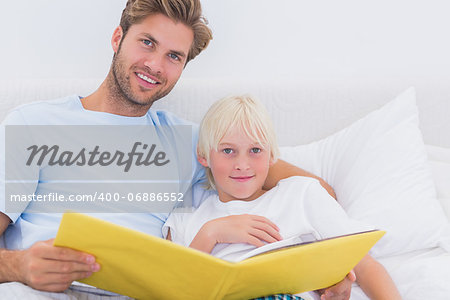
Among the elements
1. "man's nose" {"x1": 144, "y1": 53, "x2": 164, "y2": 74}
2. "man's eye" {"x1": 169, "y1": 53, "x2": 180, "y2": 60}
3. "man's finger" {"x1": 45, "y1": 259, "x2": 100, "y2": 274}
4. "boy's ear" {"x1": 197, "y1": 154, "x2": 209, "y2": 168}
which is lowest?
"man's finger" {"x1": 45, "y1": 259, "x2": 100, "y2": 274}

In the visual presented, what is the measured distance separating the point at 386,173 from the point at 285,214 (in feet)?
1.17

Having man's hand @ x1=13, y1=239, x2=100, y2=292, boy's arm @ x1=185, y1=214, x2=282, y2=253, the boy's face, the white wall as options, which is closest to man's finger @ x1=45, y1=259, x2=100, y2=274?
man's hand @ x1=13, y1=239, x2=100, y2=292

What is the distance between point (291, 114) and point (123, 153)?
55 centimetres

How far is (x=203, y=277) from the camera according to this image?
0.77 m

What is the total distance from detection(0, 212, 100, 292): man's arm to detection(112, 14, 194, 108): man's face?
53cm

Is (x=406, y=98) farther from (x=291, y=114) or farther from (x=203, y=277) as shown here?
(x=203, y=277)

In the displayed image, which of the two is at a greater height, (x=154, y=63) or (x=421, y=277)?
(x=154, y=63)

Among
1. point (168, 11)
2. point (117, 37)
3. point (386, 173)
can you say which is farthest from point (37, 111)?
point (386, 173)

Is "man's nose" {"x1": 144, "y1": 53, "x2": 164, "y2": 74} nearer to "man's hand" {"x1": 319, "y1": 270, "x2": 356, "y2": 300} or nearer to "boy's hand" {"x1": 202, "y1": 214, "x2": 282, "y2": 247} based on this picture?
"boy's hand" {"x1": 202, "y1": 214, "x2": 282, "y2": 247}

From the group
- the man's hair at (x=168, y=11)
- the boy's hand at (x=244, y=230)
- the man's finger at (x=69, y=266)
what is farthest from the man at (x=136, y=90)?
the man's finger at (x=69, y=266)

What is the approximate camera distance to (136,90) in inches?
50.2

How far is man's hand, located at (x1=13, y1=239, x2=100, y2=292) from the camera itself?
0.79m

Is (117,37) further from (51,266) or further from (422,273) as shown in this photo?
(422,273)

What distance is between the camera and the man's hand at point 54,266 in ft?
2.60
